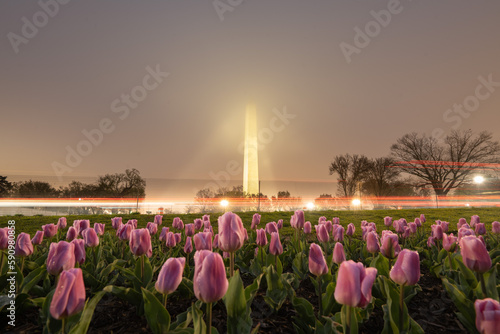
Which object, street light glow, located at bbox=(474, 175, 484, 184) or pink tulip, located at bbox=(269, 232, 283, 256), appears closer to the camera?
pink tulip, located at bbox=(269, 232, 283, 256)

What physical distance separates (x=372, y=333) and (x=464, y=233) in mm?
1869

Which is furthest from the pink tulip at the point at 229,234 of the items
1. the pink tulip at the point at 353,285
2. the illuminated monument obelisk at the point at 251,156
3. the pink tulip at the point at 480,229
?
the illuminated monument obelisk at the point at 251,156

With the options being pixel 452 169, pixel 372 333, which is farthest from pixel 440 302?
pixel 452 169

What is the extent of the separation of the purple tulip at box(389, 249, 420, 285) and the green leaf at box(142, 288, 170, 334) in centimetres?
145

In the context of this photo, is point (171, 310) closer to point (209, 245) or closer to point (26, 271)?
point (209, 245)

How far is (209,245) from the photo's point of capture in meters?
2.83

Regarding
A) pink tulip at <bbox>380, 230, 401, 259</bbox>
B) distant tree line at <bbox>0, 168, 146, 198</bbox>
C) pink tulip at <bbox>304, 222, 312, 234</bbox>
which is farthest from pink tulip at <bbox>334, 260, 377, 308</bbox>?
distant tree line at <bbox>0, 168, 146, 198</bbox>

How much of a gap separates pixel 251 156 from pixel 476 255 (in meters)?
30.7

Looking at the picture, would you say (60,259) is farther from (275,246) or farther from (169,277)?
(275,246)

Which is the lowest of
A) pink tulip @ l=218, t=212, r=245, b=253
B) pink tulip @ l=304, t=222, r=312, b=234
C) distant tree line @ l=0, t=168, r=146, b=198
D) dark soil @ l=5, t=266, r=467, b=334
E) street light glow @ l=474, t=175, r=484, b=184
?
dark soil @ l=5, t=266, r=467, b=334

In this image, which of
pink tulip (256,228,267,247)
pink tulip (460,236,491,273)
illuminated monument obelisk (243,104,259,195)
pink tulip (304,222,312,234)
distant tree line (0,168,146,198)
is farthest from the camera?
illuminated monument obelisk (243,104,259,195)

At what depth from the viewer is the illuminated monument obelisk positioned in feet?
100

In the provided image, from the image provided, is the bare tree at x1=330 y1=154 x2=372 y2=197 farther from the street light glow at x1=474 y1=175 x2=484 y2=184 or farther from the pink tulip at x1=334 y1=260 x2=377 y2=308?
the pink tulip at x1=334 y1=260 x2=377 y2=308

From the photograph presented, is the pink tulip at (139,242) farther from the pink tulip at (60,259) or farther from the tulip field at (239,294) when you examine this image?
the pink tulip at (60,259)
